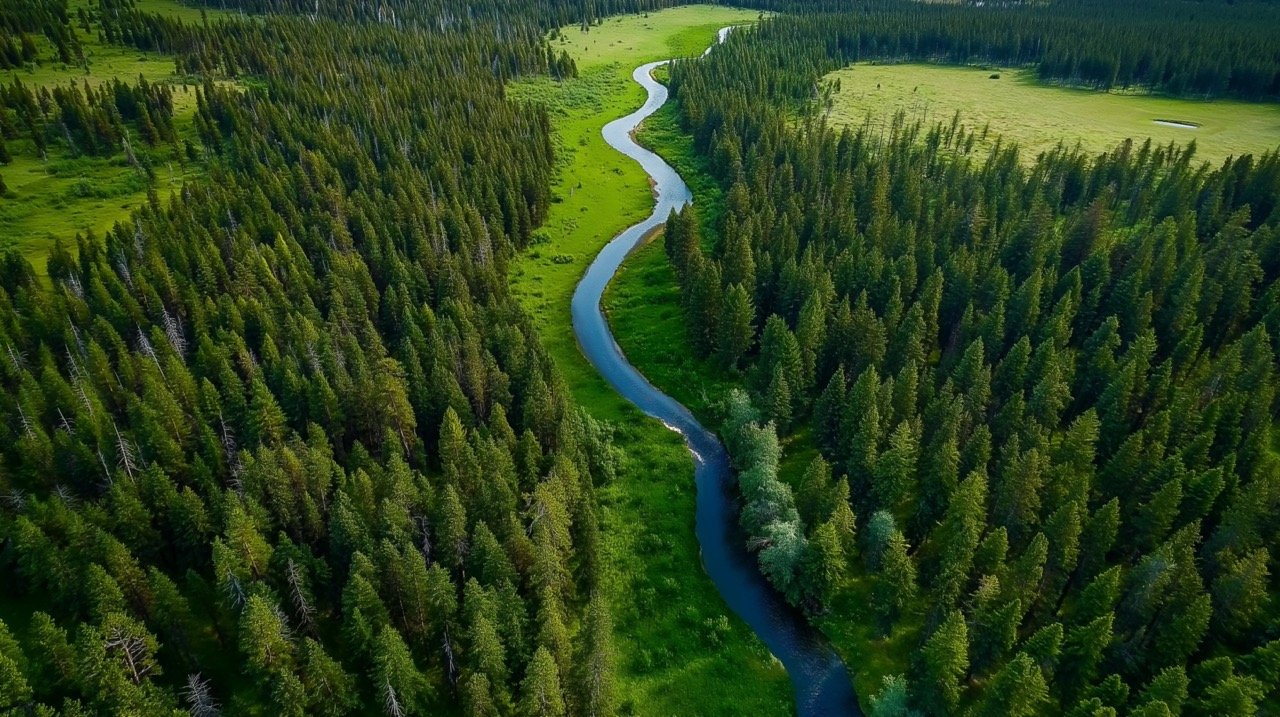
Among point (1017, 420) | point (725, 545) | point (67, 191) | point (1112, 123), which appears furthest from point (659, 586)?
point (1112, 123)

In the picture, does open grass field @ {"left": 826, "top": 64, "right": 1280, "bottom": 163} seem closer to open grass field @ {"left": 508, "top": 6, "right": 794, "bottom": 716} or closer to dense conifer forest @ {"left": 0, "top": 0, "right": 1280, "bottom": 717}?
dense conifer forest @ {"left": 0, "top": 0, "right": 1280, "bottom": 717}

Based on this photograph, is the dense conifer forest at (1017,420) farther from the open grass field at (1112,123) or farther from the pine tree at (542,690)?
the open grass field at (1112,123)

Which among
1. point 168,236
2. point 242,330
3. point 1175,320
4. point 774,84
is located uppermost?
point 774,84

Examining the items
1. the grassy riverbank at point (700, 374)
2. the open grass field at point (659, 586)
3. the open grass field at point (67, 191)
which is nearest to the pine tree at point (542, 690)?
the open grass field at point (659, 586)

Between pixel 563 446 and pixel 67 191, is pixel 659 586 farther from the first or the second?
pixel 67 191

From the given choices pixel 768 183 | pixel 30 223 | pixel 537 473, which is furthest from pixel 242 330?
pixel 768 183

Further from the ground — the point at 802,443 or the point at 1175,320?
the point at 1175,320

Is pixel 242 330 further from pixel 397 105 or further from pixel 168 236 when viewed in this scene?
pixel 397 105

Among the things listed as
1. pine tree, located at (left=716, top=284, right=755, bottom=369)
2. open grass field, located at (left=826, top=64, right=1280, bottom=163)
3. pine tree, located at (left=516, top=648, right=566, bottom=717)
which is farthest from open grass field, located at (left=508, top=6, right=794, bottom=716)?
open grass field, located at (left=826, top=64, right=1280, bottom=163)
